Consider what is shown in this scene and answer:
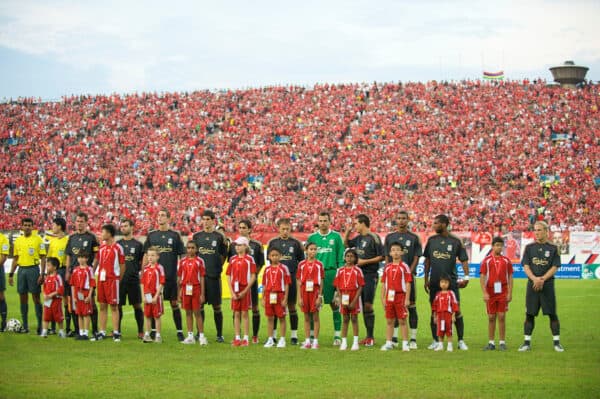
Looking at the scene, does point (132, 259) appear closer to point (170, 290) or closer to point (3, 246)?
point (170, 290)

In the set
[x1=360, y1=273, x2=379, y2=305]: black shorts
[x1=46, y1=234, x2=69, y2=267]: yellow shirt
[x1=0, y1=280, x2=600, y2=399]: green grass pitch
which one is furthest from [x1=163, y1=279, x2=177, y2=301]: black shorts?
[x1=360, y1=273, x2=379, y2=305]: black shorts

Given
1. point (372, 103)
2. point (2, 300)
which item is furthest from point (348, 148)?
point (2, 300)

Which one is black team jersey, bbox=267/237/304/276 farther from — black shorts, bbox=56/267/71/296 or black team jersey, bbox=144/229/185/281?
black shorts, bbox=56/267/71/296

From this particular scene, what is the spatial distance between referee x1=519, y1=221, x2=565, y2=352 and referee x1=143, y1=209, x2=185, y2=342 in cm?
617

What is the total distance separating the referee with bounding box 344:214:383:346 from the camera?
46.6 feet

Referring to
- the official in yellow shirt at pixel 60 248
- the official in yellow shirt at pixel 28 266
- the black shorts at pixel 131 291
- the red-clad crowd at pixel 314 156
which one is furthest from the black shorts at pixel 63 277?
the red-clad crowd at pixel 314 156

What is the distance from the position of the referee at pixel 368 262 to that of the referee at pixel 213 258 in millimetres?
2542

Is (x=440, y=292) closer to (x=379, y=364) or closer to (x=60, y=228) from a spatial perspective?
(x=379, y=364)

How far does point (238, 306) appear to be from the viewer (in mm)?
14086

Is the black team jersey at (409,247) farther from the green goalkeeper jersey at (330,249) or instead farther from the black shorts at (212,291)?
the black shorts at (212,291)

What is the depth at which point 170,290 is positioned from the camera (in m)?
15.1

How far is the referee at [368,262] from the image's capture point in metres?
14.2

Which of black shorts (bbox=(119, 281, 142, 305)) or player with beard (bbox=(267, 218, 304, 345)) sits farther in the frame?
black shorts (bbox=(119, 281, 142, 305))

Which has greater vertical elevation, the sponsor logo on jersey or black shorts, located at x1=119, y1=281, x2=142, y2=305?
the sponsor logo on jersey
